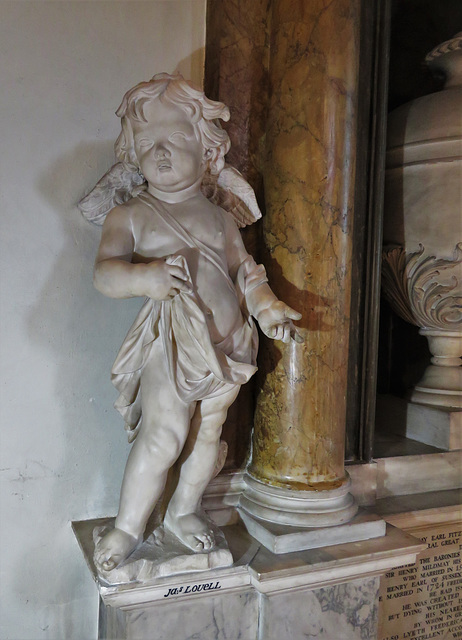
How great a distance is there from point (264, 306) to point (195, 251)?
0.26 metres

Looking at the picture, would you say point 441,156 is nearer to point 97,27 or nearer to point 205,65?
point 205,65

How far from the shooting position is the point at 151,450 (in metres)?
1.62

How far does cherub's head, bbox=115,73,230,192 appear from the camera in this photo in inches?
62.5

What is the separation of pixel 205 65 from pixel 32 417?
1.34m

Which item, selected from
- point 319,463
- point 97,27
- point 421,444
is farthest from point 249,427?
point 97,27

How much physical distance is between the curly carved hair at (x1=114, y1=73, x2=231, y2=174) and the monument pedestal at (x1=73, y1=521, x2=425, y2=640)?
3.94ft

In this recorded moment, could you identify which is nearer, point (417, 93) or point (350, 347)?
point (350, 347)

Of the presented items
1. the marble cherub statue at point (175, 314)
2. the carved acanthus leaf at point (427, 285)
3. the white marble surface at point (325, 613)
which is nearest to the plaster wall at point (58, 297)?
the marble cherub statue at point (175, 314)

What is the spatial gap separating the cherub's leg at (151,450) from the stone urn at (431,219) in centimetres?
139

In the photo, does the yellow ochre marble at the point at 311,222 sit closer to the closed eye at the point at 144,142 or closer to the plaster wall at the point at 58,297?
the plaster wall at the point at 58,297

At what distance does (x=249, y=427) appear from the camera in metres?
2.11

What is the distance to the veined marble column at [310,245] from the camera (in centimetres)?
188

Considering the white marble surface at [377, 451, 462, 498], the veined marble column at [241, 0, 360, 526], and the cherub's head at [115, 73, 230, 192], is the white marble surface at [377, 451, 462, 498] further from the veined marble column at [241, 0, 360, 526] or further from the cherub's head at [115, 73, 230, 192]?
the cherub's head at [115, 73, 230, 192]

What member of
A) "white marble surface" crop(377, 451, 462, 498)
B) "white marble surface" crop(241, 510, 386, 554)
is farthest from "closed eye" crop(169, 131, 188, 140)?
"white marble surface" crop(377, 451, 462, 498)
